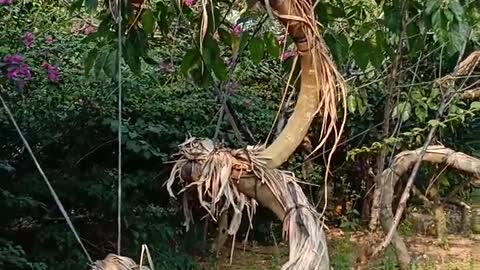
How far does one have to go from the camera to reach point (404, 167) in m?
4.29

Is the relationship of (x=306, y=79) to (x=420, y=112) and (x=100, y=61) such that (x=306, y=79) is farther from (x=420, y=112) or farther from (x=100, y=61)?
(x=420, y=112)

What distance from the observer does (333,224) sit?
5914 millimetres

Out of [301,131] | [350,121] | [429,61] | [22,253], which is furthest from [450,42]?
[350,121]

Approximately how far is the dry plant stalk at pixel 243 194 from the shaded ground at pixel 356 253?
2.91 meters

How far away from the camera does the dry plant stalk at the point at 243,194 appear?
1472mm

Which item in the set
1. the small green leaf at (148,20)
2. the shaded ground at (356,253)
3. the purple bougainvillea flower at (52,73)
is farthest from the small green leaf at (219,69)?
the shaded ground at (356,253)

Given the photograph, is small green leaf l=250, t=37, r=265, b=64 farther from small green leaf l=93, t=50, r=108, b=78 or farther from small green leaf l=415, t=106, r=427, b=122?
small green leaf l=415, t=106, r=427, b=122

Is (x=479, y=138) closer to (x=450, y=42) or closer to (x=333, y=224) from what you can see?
(x=333, y=224)

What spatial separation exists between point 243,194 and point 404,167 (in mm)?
2894

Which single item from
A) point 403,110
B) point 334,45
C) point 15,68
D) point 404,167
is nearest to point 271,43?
point 334,45

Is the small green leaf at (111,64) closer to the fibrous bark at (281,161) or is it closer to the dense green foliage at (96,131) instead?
the fibrous bark at (281,161)

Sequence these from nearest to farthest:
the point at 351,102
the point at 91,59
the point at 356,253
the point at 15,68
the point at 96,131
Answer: the point at 91,59, the point at 15,68, the point at 351,102, the point at 96,131, the point at 356,253

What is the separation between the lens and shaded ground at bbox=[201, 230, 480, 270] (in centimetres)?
465

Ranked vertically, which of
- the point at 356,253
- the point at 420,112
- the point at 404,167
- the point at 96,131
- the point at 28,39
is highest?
the point at 28,39
